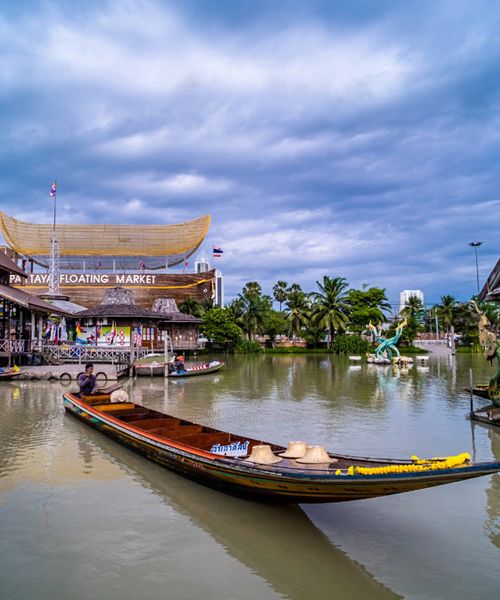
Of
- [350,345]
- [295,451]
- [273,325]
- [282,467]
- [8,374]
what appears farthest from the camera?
[273,325]

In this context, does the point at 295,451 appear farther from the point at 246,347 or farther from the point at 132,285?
the point at 132,285

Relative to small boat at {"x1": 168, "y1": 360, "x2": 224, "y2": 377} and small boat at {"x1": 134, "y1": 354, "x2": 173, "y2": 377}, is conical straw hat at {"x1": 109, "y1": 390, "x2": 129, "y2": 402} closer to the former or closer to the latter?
small boat at {"x1": 168, "y1": 360, "x2": 224, "y2": 377}

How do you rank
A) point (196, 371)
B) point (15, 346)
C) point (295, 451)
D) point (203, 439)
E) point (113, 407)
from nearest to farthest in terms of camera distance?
point (295, 451) < point (203, 439) < point (113, 407) < point (15, 346) < point (196, 371)

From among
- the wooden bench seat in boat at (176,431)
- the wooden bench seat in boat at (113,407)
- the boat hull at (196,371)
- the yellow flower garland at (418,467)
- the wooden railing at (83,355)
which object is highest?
the wooden railing at (83,355)

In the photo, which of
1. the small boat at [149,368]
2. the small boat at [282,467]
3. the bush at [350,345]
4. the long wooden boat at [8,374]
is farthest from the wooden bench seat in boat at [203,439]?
the bush at [350,345]

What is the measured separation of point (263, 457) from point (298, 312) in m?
50.4

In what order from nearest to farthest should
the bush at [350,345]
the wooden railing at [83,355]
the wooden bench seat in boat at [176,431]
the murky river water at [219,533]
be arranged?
1. the murky river water at [219,533]
2. the wooden bench seat in boat at [176,431]
3. the wooden railing at [83,355]
4. the bush at [350,345]

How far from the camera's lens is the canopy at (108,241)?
64125 millimetres

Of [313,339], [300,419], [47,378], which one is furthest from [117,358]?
[313,339]

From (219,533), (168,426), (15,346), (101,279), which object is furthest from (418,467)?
(101,279)

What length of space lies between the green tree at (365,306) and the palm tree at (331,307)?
1.63 meters

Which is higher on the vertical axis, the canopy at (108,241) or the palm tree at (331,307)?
the canopy at (108,241)

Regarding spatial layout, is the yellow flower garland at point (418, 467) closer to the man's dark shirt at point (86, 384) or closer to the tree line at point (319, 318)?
the man's dark shirt at point (86, 384)

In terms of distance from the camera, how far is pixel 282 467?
20.2ft
